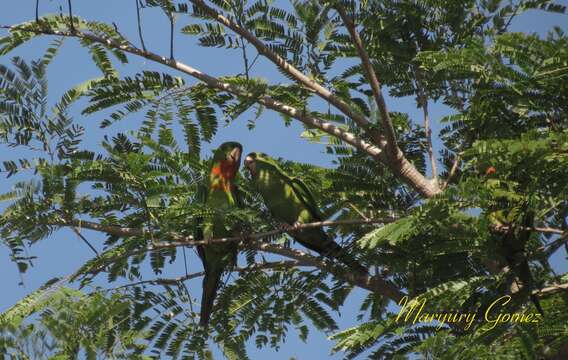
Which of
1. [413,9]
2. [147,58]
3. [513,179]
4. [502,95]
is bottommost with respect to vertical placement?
[513,179]

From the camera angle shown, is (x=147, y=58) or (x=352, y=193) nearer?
(x=147, y=58)

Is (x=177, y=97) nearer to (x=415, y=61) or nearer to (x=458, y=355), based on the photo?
(x=415, y=61)

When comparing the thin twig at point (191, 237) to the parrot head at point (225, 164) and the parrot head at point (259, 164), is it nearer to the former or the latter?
the parrot head at point (225, 164)

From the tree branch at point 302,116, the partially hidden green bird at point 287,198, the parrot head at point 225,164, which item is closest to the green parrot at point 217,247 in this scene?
the parrot head at point 225,164

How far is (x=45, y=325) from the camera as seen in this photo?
5254 mm

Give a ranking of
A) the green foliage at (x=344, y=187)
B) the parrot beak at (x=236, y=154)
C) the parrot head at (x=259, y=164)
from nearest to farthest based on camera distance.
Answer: the green foliage at (x=344, y=187)
the parrot head at (x=259, y=164)
the parrot beak at (x=236, y=154)

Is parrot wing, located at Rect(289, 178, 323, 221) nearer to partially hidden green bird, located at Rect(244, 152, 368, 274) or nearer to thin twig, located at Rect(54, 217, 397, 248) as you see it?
partially hidden green bird, located at Rect(244, 152, 368, 274)

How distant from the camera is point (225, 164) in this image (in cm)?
859

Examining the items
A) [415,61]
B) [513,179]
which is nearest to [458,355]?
[513,179]

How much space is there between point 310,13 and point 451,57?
1.37 m
